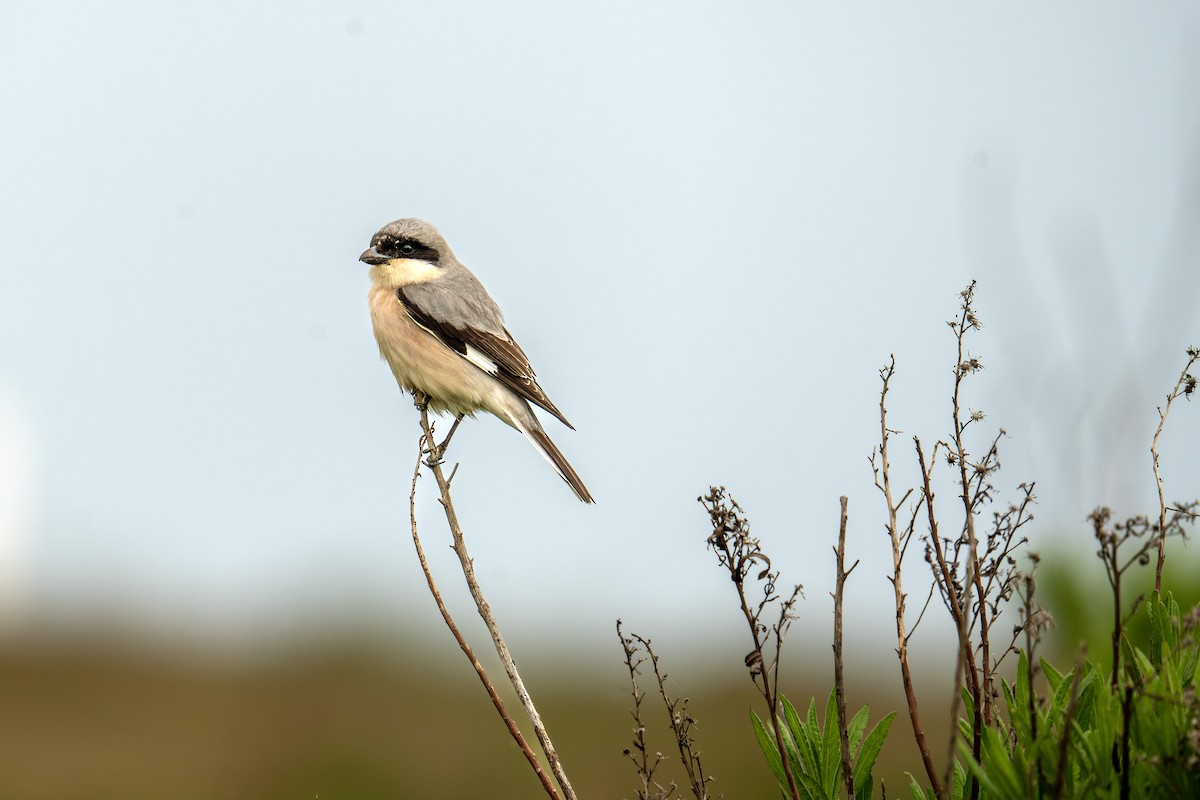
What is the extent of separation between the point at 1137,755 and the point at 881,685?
35.4ft

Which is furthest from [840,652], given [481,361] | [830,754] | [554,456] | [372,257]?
[372,257]

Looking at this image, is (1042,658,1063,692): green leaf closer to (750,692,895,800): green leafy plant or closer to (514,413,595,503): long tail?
(750,692,895,800): green leafy plant

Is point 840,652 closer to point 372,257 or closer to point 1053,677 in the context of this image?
point 1053,677

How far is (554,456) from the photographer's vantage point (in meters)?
5.42

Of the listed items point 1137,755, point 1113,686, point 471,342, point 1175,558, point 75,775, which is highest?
point 471,342

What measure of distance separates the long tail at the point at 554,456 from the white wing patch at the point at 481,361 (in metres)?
0.27

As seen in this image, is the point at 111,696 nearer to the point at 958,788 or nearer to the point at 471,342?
the point at 471,342

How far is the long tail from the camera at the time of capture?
17.1ft

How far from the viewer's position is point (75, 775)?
30.7 ft

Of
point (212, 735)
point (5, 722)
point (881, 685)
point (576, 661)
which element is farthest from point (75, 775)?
point (881, 685)

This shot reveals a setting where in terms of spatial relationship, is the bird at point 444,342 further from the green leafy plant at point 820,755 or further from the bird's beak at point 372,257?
the green leafy plant at point 820,755

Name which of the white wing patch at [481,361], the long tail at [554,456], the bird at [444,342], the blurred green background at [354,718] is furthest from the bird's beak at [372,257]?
the blurred green background at [354,718]

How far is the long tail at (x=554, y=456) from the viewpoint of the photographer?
5.23m

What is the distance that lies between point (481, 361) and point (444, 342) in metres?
0.21
